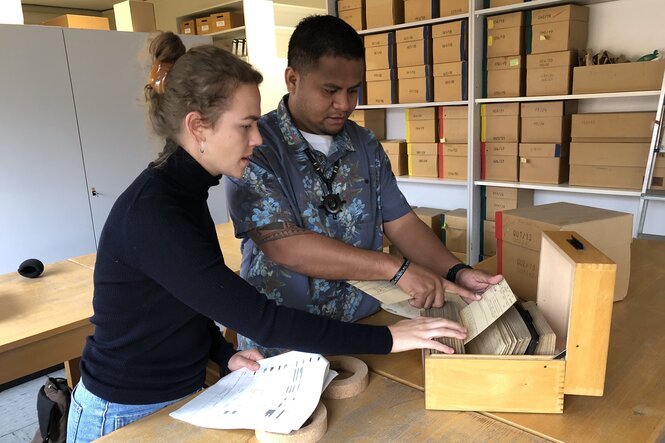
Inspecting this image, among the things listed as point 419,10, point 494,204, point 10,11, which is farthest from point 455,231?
point 10,11

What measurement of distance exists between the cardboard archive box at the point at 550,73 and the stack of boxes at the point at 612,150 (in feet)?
0.63

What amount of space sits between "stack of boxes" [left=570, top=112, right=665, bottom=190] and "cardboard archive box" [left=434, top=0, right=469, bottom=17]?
36.4 inches

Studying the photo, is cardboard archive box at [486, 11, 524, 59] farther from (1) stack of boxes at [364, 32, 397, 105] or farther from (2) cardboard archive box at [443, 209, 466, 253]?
(2) cardboard archive box at [443, 209, 466, 253]

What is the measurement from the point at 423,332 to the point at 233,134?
52 cm

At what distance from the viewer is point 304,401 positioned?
887mm

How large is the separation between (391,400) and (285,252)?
450mm

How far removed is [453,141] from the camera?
3.39m

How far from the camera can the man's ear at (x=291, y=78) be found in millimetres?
1415

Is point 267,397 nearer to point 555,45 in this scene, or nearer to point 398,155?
point 555,45

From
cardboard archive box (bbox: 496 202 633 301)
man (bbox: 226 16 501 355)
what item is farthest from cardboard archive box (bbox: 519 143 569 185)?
man (bbox: 226 16 501 355)

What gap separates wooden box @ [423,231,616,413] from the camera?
86 cm

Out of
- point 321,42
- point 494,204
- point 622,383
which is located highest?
point 321,42

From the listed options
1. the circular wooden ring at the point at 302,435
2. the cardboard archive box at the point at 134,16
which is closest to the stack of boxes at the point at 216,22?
the cardboard archive box at the point at 134,16

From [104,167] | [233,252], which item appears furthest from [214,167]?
[104,167]
